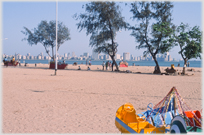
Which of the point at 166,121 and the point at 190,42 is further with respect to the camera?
the point at 190,42

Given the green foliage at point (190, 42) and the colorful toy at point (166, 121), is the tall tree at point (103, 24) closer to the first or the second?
the green foliage at point (190, 42)

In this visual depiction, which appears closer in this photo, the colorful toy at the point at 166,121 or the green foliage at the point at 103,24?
the colorful toy at the point at 166,121

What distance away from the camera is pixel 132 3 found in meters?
28.9

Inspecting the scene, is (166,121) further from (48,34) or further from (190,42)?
(48,34)

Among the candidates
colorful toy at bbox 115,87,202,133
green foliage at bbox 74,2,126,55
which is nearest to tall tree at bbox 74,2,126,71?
green foliage at bbox 74,2,126,55

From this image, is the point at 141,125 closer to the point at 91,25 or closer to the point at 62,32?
the point at 91,25

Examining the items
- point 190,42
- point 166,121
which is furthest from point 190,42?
point 166,121

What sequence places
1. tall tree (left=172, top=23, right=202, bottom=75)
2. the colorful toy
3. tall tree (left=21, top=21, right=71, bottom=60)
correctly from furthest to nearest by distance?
tall tree (left=21, top=21, right=71, bottom=60)
tall tree (left=172, top=23, right=202, bottom=75)
the colorful toy

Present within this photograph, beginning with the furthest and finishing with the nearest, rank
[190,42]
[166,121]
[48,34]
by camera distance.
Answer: [48,34] < [190,42] < [166,121]

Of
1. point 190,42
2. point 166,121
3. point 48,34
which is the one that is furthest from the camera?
point 48,34

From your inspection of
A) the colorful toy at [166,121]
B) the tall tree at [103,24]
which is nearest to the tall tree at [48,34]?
the tall tree at [103,24]

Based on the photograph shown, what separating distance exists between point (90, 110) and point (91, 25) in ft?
82.0

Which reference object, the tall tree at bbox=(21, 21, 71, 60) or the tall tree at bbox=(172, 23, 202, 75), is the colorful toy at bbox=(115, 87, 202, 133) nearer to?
the tall tree at bbox=(172, 23, 202, 75)

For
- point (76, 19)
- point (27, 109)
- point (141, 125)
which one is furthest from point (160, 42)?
point (141, 125)
